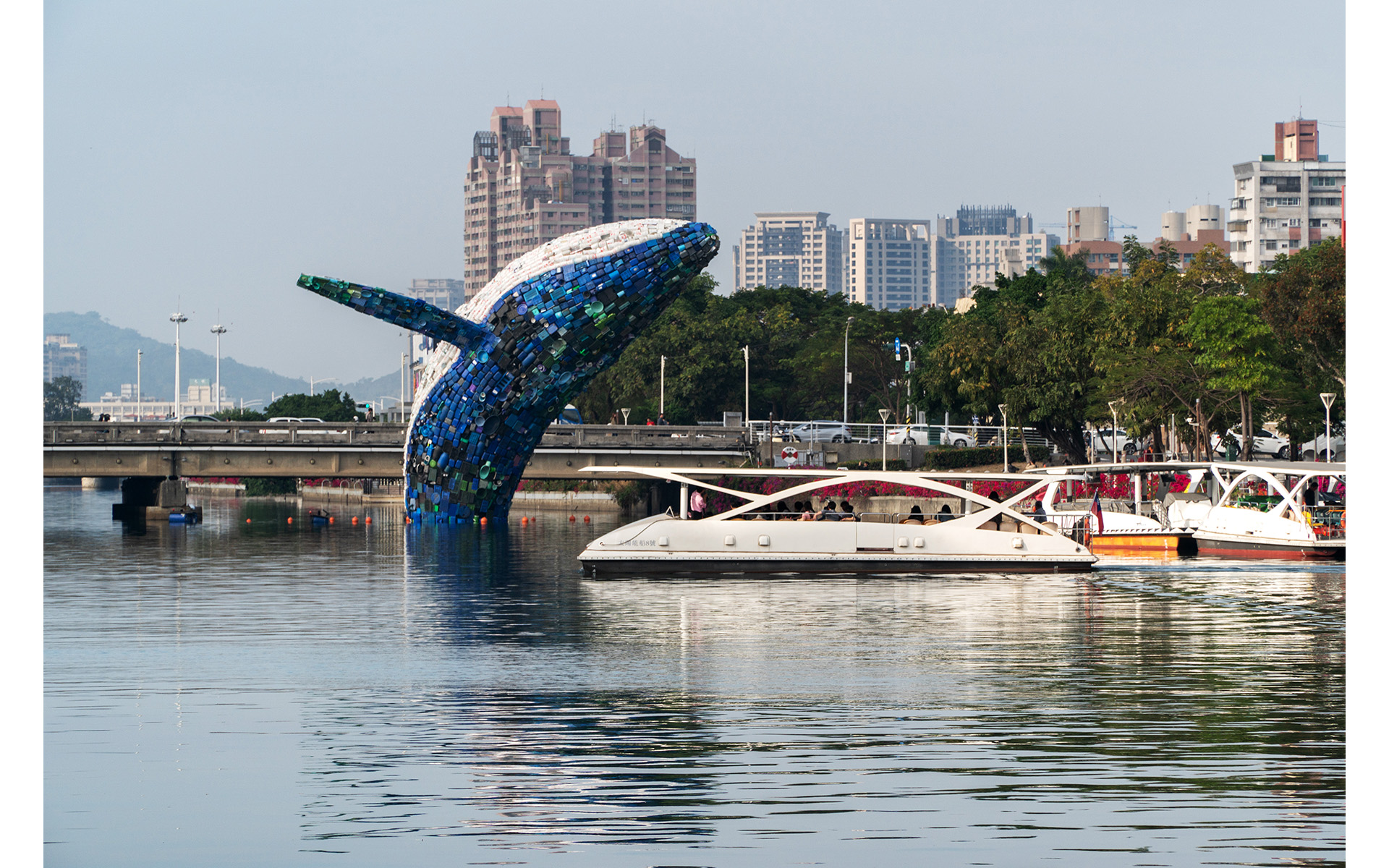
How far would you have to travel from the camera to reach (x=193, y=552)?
54.8 m

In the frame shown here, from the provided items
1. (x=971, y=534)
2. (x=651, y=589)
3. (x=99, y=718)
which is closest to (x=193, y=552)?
Answer: (x=651, y=589)

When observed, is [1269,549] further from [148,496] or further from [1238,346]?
[148,496]

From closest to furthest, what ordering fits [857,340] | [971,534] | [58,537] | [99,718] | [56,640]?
[99,718] → [56,640] → [971,534] → [58,537] → [857,340]

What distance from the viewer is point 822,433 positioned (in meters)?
88.5

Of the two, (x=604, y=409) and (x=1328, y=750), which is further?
(x=604, y=409)

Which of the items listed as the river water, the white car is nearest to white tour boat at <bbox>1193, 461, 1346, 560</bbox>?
the river water

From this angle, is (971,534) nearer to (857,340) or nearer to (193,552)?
(193,552)

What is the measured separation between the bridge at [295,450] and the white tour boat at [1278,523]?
3039 centimetres

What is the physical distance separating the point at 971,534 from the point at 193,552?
28976mm

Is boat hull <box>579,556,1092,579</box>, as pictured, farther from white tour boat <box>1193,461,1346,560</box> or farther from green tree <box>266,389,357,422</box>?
green tree <box>266,389,357,422</box>

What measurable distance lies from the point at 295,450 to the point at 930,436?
35846 millimetres

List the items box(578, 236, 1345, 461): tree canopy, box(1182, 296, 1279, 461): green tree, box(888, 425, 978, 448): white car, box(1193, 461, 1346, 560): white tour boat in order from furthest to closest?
box(888, 425, 978, 448): white car, box(578, 236, 1345, 461): tree canopy, box(1182, 296, 1279, 461): green tree, box(1193, 461, 1346, 560): white tour boat

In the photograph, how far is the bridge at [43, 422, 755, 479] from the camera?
7119 cm

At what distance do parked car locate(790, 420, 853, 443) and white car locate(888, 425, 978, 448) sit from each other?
2602 millimetres
